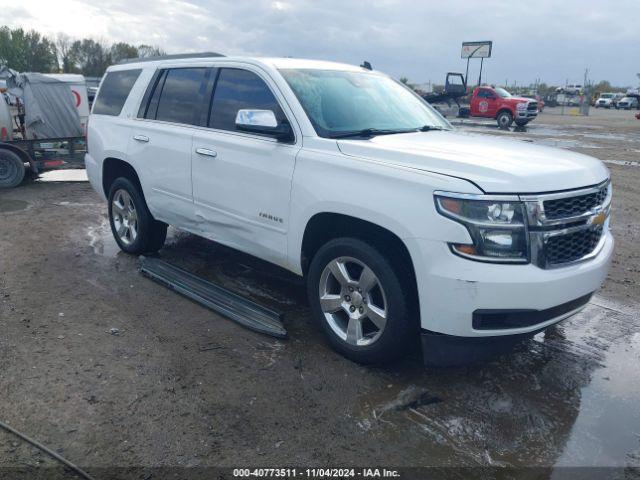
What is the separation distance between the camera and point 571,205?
318 cm

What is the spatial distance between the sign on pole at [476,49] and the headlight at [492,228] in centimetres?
5335

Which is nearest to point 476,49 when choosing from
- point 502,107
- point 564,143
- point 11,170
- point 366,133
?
point 502,107

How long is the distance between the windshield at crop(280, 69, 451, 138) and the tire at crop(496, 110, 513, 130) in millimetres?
24874

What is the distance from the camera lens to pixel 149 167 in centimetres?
521

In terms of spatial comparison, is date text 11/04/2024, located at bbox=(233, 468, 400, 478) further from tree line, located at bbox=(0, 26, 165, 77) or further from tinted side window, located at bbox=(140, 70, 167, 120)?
tree line, located at bbox=(0, 26, 165, 77)

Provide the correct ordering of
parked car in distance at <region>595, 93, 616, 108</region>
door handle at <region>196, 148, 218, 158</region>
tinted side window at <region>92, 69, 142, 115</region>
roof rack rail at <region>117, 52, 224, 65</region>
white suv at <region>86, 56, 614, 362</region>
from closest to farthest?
white suv at <region>86, 56, 614, 362</region>, door handle at <region>196, 148, 218, 158</region>, roof rack rail at <region>117, 52, 224, 65</region>, tinted side window at <region>92, 69, 142, 115</region>, parked car in distance at <region>595, 93, 616, 108</region>

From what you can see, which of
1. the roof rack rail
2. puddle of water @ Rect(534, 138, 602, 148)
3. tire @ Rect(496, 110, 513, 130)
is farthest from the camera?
tire @ Rect(496, 110, 513, 130)

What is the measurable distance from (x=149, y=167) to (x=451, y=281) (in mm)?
3389

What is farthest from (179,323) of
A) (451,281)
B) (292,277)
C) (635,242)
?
(635,242)

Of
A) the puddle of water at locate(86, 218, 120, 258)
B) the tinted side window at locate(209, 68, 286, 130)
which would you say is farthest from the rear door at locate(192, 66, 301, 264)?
the puddle of water at locate(86, 218, 120, 258)

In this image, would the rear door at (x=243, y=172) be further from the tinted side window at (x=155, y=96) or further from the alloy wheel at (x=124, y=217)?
the alloy wheel at (x=124, y=217)

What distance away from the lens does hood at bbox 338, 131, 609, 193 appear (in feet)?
9.77

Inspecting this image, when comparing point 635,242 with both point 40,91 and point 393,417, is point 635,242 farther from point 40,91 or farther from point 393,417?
point 40,91

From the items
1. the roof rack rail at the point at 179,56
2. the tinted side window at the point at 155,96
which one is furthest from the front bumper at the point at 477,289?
the tinted side window at the point at 155,96
